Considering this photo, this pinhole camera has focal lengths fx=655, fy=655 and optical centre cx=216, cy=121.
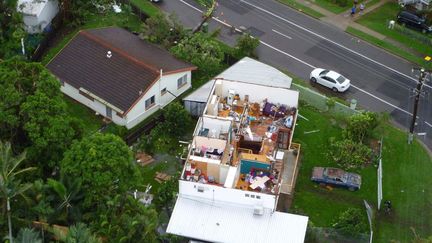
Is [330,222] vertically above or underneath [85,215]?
underneath

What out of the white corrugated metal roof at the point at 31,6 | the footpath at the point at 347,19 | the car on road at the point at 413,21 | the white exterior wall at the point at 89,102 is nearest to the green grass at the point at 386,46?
the footpath at the point at 347,19

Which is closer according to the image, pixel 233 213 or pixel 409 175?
pixel 233 213

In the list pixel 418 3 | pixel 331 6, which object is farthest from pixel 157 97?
pixel 418 3

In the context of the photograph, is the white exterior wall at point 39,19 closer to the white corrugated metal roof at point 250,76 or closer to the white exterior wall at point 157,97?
the white exterior wall at point 157,97

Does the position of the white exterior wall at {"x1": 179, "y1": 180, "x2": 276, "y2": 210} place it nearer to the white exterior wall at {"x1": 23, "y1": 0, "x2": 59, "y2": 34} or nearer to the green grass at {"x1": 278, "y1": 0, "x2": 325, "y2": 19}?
the white exterior wall at {"x1": 23, "y1": 0, "x2": 59, "y2": 34}

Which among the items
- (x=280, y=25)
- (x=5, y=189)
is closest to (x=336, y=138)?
(x=280, y=25)

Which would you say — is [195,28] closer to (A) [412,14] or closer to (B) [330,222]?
(A) [412,14]
